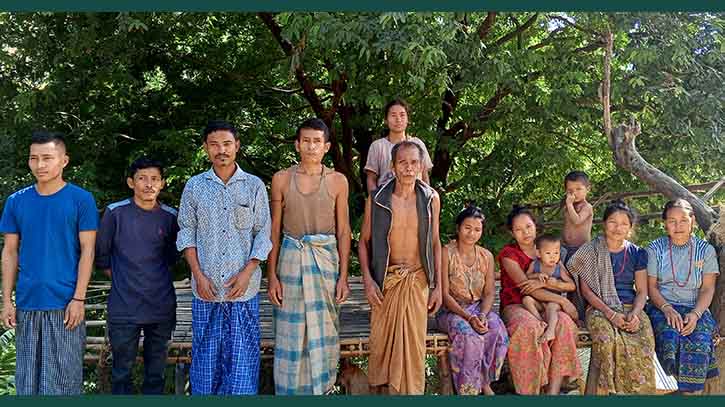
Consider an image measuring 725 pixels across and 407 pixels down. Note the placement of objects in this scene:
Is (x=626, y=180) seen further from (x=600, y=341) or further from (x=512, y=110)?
(x=600, y=341)

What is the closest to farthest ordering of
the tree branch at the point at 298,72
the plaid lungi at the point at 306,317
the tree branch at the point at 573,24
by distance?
the plaid lungi at the point at 306,317 → the tree branch at the point at 573,24 → the tree branch at the point at 298,72

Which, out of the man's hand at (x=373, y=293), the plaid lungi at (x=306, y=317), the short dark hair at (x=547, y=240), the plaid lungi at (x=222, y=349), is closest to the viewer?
the plaid lungi at (x=222, y=349)

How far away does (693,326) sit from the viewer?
14.7 feet

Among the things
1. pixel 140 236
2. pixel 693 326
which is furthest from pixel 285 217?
pixel 693 326

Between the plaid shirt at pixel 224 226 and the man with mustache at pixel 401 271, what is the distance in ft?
2.19

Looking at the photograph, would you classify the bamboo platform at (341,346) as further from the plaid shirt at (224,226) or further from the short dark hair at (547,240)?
the plaid shirt at (224,226)

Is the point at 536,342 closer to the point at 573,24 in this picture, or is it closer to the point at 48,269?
the point at 48,269

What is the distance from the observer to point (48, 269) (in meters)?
3.93

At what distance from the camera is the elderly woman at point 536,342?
175 inches

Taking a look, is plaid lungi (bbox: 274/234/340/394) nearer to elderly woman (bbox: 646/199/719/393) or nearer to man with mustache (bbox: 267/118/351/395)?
man with mustache (bbox: 267/118/351/395)

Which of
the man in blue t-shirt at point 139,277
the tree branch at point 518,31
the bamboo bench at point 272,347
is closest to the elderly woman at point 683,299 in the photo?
the bamboo bench at point 272,347

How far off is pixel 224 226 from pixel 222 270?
248 millimetres

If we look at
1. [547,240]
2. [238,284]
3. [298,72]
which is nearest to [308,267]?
[238,284]

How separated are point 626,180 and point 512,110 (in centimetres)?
166
